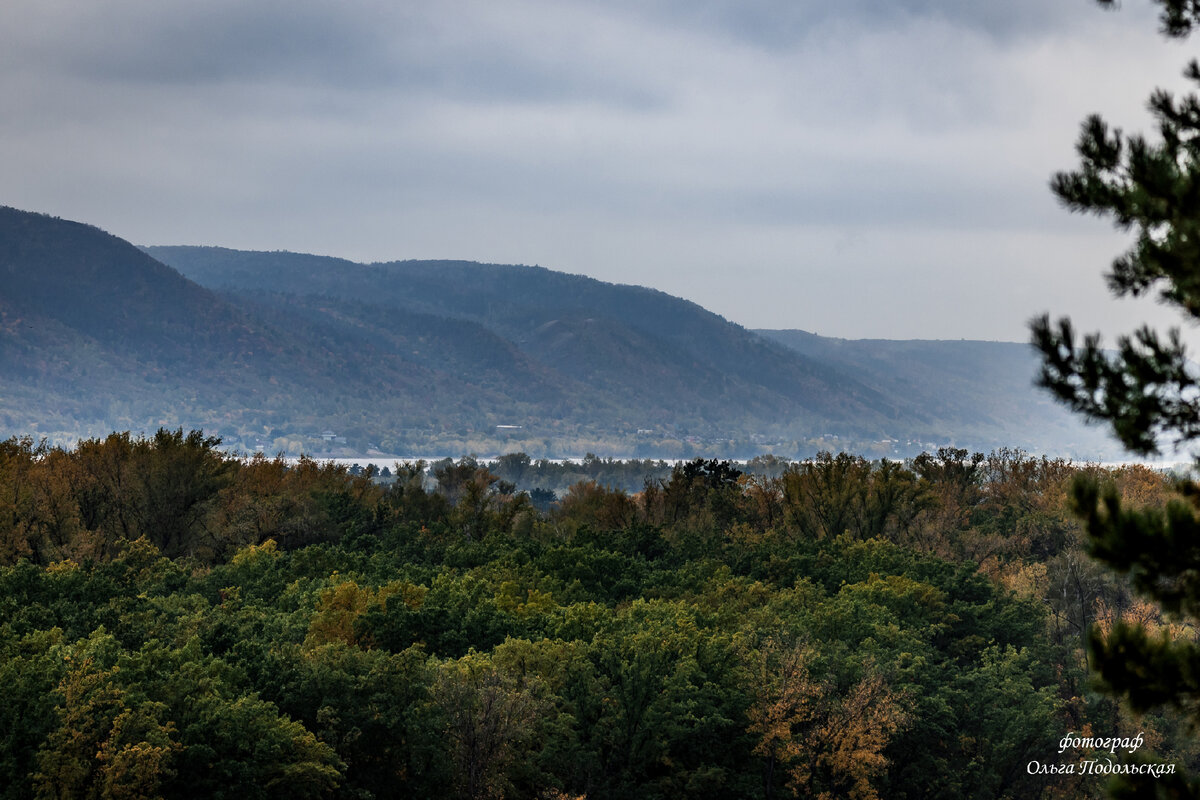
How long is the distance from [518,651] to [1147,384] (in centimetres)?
3249

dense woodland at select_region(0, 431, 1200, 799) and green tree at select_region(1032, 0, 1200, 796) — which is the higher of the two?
green tree at select_region(1032, 0, 1200, 796)

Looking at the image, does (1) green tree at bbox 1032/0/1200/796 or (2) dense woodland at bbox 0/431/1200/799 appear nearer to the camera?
(1) green tree at bbox 1032/0/1200/796

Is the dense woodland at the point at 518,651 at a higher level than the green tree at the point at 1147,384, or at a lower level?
lower

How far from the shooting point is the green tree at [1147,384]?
34.7 feet

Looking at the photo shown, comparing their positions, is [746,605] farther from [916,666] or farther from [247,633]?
[247,633]

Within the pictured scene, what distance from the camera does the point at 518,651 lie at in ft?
138

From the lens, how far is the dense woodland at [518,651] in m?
31.4

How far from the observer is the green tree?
417 inches

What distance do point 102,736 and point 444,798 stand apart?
406 inches

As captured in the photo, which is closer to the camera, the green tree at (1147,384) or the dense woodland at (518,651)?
the green tree at (1147,384)

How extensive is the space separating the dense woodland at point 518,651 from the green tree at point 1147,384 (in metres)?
4.70

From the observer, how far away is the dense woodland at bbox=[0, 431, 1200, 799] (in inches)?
1235

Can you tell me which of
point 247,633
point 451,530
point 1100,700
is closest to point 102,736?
point 247,633

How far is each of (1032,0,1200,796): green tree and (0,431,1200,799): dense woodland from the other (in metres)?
4.70
